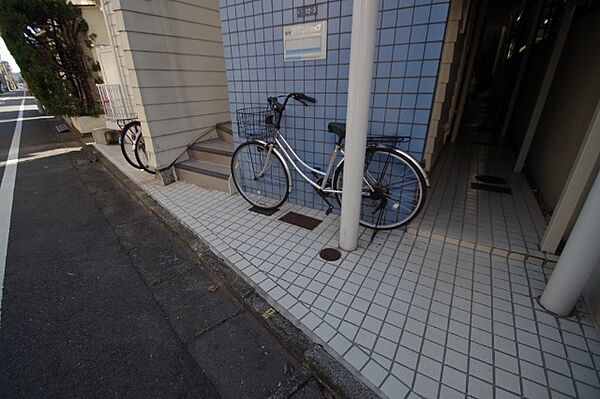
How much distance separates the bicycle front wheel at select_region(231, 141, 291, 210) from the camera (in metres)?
3.38

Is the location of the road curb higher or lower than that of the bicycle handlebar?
lower

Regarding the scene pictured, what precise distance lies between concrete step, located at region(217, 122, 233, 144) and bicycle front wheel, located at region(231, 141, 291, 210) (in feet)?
4.12

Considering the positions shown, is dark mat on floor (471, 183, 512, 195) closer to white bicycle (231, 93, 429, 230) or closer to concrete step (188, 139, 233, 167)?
white bicycle (231, 93, 429, 230)

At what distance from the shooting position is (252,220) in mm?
3256

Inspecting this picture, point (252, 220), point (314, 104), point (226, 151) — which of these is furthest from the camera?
point (226, 151)

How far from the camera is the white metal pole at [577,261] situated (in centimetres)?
154

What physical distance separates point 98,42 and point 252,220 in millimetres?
9303

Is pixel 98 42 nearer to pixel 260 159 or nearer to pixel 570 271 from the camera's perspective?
pixel 260 159

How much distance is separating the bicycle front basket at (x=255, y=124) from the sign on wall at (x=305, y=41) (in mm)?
711

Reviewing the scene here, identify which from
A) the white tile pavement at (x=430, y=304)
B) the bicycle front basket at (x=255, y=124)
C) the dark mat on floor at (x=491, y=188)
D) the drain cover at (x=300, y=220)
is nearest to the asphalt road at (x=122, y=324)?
the white tile pavement at (x=430, y=304)

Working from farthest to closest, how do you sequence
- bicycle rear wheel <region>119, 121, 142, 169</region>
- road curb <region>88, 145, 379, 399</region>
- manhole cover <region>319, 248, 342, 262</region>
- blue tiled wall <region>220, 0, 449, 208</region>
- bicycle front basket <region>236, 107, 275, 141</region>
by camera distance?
1. bicycle rear wheel <region>119, 121, 142, 169</region>
2. bicycle front basket <region>236, 107, 275, 141</region>
3. manhole cover <region>319, 248, 342, 262</region>
4. blue tiled wall <region>220, 0, 449, 208</region>
5. road curb <region>88, 145, 379, 399</region>

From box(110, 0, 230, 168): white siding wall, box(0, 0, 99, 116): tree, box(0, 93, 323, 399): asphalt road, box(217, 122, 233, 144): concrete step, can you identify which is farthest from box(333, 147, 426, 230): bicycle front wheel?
box(0, 0, 99, 116): tree

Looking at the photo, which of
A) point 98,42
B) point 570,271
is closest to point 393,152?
point 570,271

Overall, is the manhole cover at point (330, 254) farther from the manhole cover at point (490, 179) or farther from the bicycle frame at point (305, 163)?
the manhole cover at point (490, 179)
